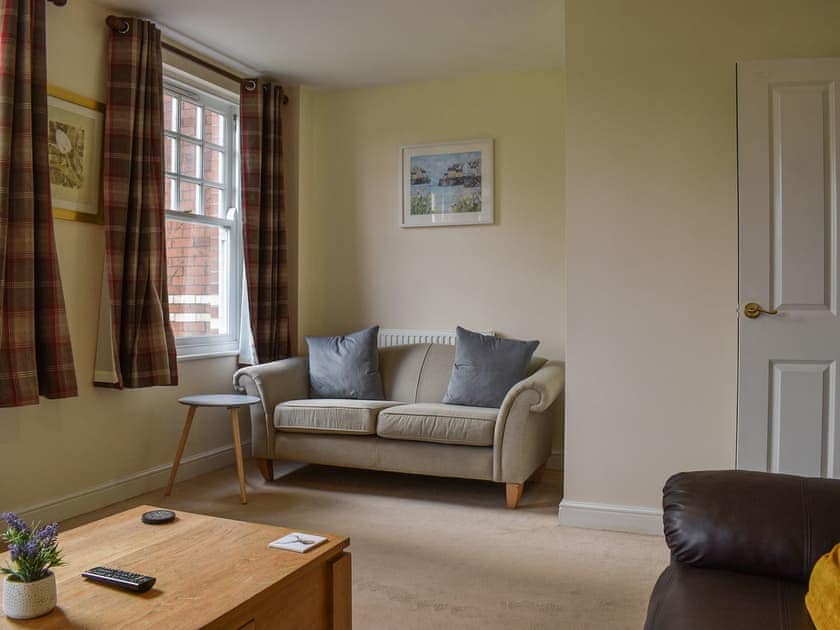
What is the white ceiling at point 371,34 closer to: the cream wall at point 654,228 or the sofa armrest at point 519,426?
the cream wall at point 654,228

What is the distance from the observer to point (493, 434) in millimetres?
3590

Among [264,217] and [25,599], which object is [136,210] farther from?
[25,599]

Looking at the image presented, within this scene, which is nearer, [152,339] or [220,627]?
[220,627]

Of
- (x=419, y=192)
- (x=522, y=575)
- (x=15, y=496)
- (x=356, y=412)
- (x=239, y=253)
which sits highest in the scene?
(x=419, y=192)

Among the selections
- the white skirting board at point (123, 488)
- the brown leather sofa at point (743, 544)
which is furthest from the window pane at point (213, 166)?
the brown leather sofa at point (743, 544)

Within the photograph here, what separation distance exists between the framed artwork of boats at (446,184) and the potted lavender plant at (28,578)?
3.47 meters

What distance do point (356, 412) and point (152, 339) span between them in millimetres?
1111

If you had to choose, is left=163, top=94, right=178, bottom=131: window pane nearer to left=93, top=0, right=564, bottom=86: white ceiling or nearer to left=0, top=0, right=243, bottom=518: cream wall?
left=93, top=0, right=564, bottom=86: white ceiling

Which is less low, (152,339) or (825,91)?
(825,91)

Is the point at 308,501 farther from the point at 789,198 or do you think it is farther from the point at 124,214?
the point at 789,198

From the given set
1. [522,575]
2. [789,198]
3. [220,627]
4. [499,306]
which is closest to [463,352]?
[499,306]

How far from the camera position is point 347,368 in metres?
4.32

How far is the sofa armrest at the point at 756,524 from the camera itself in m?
1.55

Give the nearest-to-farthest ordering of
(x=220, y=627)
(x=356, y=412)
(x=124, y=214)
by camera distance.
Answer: (x=220, y=627)
(x=124, y=214)
(x=356, y=412)
